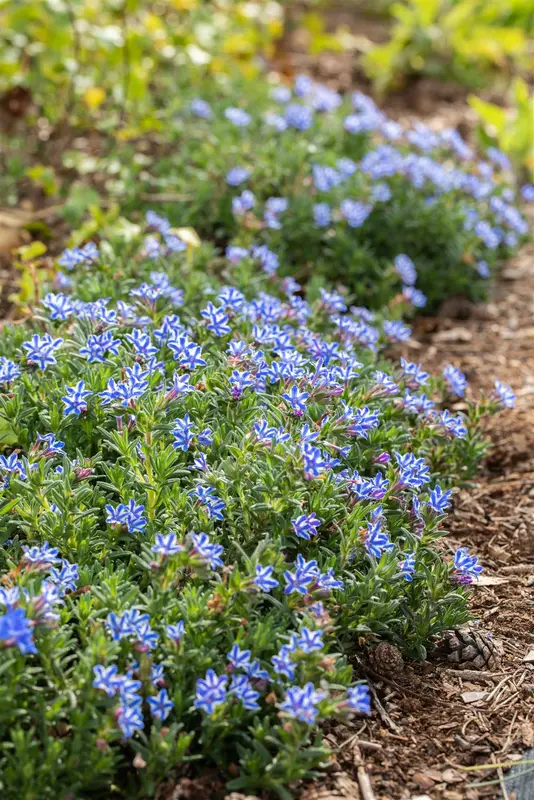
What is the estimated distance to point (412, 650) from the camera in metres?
2.85

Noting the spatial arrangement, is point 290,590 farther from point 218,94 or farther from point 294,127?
point 218,94

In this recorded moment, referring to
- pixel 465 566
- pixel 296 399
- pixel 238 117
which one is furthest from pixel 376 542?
pixel 238 117

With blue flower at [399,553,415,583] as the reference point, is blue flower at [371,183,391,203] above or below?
above

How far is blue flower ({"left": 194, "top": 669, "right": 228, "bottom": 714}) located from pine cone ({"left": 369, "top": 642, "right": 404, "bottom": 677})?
0.66 metres

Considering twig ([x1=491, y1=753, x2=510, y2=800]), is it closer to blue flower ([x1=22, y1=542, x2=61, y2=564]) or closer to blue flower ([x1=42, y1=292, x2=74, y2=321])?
blue flower ([x1=22, y1=542, x2=61, y2=564])

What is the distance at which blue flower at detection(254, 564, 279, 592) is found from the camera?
2461 mm

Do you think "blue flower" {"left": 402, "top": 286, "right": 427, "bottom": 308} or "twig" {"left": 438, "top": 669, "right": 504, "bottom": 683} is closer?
"twig" {"left": 438, "top": 669, "right": 504, "bottom": 683}

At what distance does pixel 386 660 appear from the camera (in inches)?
110

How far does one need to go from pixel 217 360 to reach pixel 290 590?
3.46ft

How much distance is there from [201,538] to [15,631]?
54 centimetres

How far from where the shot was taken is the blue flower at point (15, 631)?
84.5 inches

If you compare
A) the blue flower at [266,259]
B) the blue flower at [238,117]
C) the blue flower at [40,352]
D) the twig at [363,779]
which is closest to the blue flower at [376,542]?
the twig at [363,779]

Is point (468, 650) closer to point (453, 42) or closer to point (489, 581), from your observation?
point (489, 581)

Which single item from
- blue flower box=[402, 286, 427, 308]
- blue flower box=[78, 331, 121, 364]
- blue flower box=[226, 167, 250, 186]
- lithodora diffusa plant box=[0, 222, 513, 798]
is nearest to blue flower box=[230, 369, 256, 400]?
lithodora diffusa plant box=[0, 222, 513, 798]
